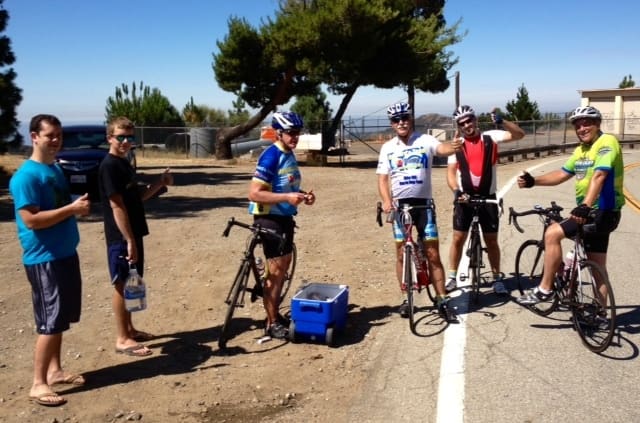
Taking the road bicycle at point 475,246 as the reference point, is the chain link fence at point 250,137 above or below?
above

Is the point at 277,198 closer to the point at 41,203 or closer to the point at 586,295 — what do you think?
the point at 41,203

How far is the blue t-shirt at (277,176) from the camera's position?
571cm

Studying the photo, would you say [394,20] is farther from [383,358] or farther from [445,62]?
[383,358]

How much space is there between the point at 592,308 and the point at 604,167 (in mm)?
1227

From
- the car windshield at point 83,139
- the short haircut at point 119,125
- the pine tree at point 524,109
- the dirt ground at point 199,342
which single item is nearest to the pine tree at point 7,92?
the car windshield at point 83,139

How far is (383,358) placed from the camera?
17.9 feet

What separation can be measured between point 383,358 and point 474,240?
207 centimetres

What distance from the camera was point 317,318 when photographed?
19.0 ft

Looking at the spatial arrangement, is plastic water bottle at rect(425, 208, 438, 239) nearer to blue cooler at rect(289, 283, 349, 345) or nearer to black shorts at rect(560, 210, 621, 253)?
blue cooler at rect(289, 283, 349, 345)

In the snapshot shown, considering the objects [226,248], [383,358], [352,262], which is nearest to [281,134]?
[383,358]

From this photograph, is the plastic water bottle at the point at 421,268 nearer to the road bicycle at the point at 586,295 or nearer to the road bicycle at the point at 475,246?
the road bicycle at the point at 475,246

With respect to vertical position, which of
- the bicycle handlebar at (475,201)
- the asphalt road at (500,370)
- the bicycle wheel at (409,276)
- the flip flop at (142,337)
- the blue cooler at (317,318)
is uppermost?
the bicycle handlebar at (475,201)

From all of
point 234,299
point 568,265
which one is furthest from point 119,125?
point 568,265

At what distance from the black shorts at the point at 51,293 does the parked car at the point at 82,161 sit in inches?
415
